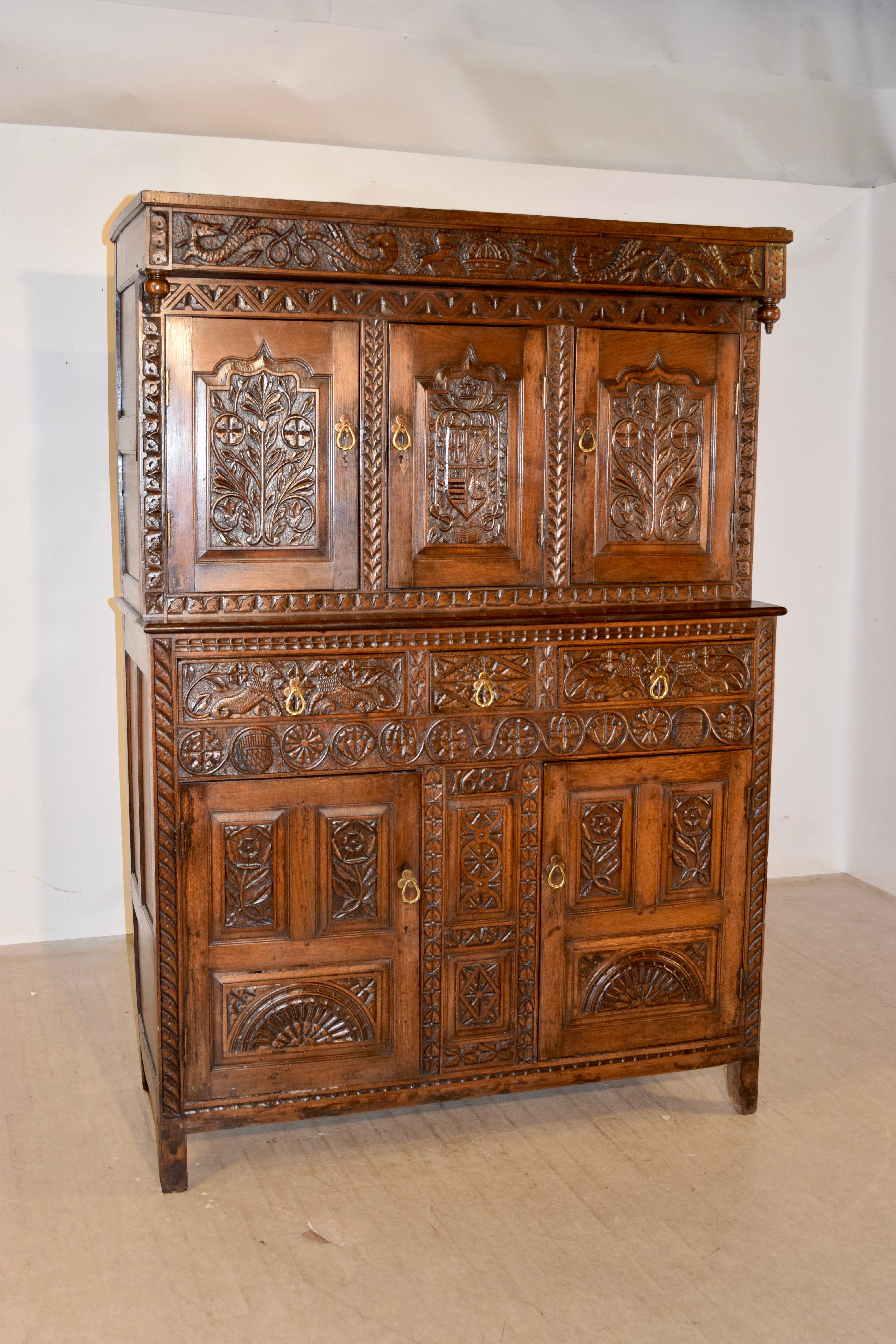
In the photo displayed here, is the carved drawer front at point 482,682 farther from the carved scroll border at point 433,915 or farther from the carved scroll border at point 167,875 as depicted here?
the carved scroll border at point 167,875

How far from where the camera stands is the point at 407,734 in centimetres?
265

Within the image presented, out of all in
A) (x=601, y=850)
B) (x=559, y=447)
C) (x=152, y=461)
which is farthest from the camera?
(x=601, y=850)

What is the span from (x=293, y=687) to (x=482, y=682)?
1.37ft

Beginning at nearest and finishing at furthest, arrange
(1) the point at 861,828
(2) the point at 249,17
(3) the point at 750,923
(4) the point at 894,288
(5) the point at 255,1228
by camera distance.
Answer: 1. (5) the point at 255,1228
2. (3) the point at 750,923
3. (2) the point at 249,17
4. (4) the point at 894,288
5. (1) the point at 861,828

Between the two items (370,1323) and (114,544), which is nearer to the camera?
(370,1323)

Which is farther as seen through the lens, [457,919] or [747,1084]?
[747,1084]

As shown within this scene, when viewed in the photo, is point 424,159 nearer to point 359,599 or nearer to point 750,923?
point 359,599

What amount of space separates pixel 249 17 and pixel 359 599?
5.50 feet

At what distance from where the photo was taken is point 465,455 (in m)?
2.66

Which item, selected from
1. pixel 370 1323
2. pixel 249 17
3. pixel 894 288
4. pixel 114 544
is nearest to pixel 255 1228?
pixel 370 1323

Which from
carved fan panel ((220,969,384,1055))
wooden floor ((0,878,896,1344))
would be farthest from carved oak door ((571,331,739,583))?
wooden floor ((0,878,896,1344))

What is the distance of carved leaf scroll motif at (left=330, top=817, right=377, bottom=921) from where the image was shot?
8.70 ft

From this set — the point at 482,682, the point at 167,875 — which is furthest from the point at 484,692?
the point at 167,875

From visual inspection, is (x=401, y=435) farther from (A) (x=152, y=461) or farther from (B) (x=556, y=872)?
(B) (x=556, y=872)
